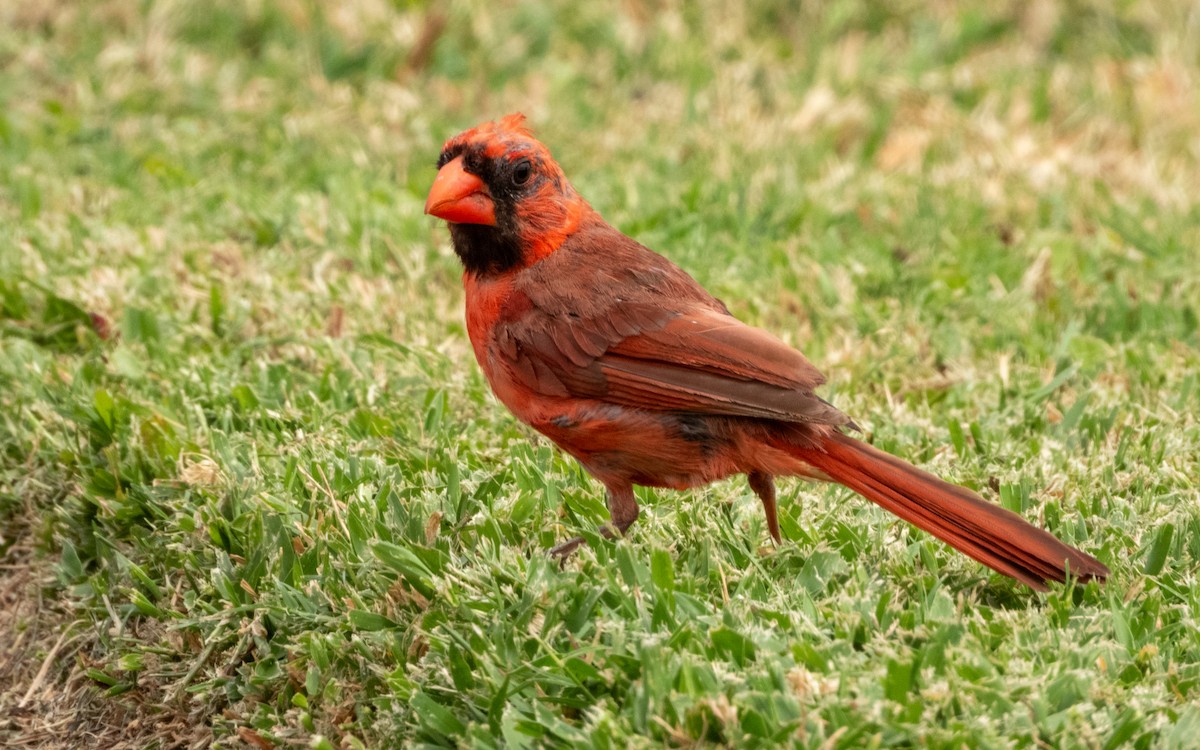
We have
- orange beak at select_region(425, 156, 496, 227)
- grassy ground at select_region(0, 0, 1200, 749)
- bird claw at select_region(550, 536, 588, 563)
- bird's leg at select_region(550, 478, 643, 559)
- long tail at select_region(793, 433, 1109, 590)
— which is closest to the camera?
grassy ground at select_region(0, 0, 1200, 749)

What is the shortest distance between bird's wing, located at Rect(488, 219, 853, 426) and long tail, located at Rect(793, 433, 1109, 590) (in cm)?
22

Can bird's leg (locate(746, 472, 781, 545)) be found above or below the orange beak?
below

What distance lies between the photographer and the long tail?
329cm

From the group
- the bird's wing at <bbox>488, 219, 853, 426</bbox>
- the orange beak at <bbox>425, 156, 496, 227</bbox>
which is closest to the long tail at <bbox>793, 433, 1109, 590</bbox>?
the bird's wing at <bbox>488, 219, 853, 426</bbox>

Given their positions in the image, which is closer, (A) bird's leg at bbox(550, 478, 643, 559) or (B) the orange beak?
(A) bird's leg at bbox(550, 478, 643, 559)

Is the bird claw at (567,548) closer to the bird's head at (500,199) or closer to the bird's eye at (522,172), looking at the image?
the bird's head at (500,199)

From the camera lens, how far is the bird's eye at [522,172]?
13.3ft

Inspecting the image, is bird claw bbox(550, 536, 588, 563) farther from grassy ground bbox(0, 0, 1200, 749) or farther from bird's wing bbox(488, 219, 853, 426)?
bird's wing bbox(488, 219, 853, 426)

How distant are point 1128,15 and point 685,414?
5561 millimetres

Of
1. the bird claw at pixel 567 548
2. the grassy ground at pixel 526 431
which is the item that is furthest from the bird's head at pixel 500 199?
the bird claw at pixel 567 548

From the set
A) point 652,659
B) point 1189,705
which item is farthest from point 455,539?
point 1189,705

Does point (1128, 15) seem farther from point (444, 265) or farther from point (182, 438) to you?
point (182, 438)

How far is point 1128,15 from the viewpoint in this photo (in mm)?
8156

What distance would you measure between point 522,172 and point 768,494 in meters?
1.08
